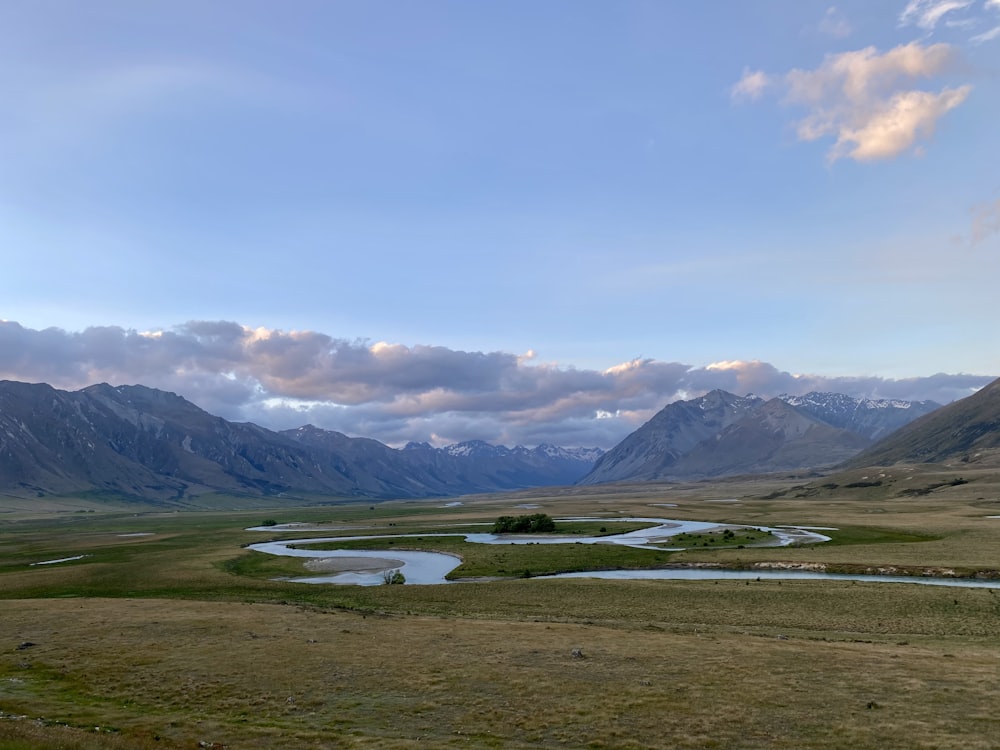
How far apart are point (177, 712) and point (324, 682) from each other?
22.3 feet

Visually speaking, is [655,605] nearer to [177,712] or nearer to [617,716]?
[617,716]

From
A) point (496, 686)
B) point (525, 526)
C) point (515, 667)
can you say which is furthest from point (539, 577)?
point (525, 526)

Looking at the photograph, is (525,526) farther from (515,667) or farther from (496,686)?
(496,686)

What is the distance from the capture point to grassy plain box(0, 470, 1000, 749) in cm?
2445

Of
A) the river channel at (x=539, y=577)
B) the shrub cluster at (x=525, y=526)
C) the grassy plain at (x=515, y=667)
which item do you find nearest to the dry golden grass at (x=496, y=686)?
the grassy plain at (x=515, y=667)

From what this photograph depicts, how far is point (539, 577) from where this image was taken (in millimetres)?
81188

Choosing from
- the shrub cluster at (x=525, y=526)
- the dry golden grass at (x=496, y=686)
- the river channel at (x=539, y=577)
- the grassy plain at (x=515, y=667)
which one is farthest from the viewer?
the shrub cluster at (x=525, y=526)

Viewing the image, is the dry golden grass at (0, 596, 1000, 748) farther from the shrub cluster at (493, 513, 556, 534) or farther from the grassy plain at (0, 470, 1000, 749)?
the shrub cluster at (493, 513, 556, 534)

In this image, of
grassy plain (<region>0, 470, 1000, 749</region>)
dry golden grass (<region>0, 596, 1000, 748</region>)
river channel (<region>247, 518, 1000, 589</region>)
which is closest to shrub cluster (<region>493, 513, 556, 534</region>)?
river channel (<region>247, 518, 1000, 589</region>)

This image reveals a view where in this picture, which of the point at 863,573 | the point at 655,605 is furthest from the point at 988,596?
the point at 655,605

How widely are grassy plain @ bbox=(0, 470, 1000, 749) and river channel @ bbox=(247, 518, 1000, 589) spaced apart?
881 centimetres

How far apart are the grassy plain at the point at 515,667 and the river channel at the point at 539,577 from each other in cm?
881

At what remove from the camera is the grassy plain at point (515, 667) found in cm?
2445

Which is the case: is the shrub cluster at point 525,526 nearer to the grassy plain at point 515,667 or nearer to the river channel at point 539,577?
the river channel at point 539,577
